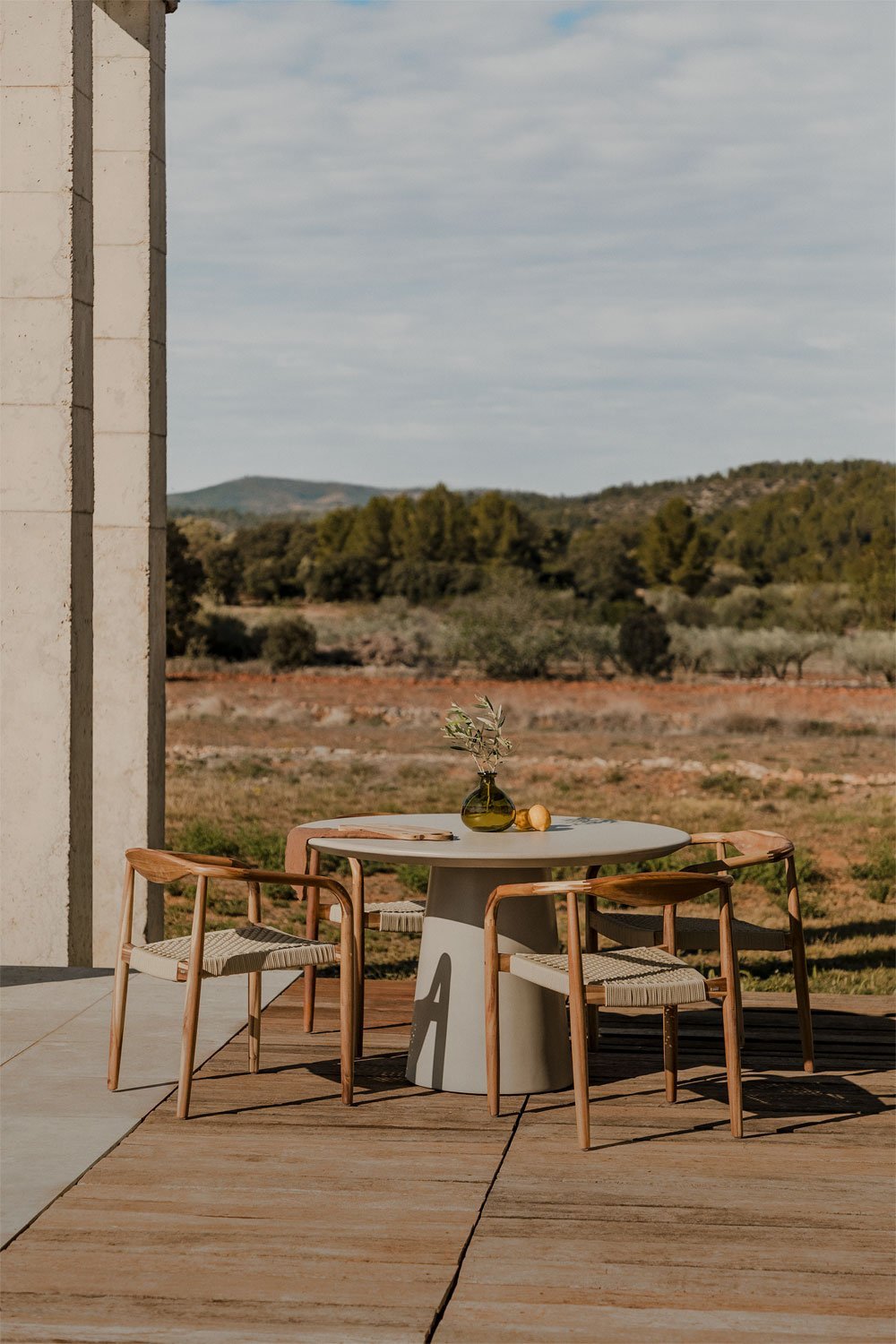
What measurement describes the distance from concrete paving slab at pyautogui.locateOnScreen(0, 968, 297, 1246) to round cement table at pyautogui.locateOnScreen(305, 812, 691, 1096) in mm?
652

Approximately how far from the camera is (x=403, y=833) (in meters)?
3.98

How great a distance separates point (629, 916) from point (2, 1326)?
2294mm

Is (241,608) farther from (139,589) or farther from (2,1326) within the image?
(2,1326)

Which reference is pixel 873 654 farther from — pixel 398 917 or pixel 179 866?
pixel 179 866

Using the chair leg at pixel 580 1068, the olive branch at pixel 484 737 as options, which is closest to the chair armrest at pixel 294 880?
the olive branch at pixel 484 737

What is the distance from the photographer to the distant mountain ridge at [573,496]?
30391 mm

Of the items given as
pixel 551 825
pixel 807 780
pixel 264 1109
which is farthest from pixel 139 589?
pixel 807 780

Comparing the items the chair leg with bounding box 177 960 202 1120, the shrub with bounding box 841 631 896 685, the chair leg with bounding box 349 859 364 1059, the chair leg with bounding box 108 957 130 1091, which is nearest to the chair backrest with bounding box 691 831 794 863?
the chair leg with bounding box 349 859 364 1059

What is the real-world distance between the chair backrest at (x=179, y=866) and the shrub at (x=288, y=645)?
2083cm

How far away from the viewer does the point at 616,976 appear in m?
3.46

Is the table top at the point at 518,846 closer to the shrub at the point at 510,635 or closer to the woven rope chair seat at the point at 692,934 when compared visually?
the woven rope chair seat at the point at 692,934

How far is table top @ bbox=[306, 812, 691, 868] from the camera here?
363 centimetres

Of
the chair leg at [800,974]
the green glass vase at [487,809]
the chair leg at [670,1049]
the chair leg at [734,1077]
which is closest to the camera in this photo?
the chair leg at [734,1077]

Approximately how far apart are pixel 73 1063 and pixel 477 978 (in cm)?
105
